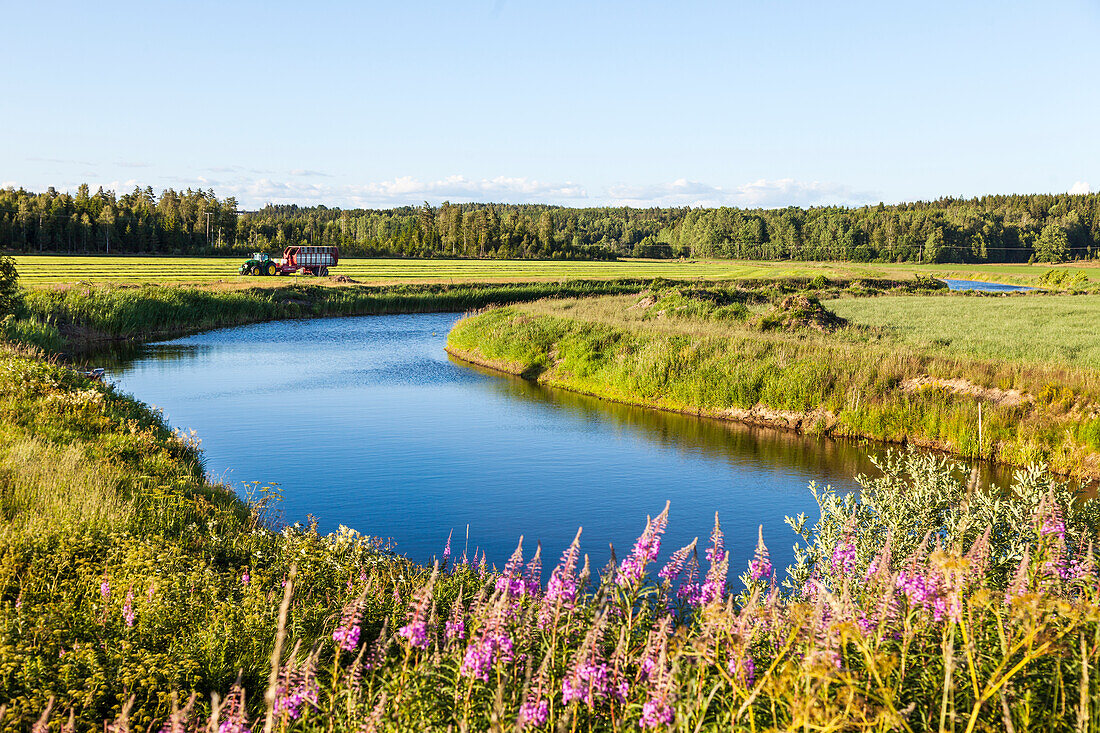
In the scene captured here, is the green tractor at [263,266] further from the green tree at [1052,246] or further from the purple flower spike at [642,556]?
the green tree at [1052,246]

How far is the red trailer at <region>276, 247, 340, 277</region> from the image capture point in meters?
73.2

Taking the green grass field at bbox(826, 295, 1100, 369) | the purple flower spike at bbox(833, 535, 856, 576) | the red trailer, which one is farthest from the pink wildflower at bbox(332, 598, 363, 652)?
the red trailer

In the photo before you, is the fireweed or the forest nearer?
the fireweed

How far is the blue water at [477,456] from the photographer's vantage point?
13188 millimetres

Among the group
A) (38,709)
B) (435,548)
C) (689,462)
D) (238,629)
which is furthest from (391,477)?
(38,709)

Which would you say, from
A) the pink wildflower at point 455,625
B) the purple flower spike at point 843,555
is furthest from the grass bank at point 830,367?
the pink wildflower at point 455,625

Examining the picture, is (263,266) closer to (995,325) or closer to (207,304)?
(207,304)

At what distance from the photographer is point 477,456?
17828 mm

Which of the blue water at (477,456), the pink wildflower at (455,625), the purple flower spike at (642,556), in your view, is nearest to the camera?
the purple flower spike at (642,556)

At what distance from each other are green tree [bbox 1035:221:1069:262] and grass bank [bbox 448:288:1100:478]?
11660 centimetres

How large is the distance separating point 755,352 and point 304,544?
1807 centimetres

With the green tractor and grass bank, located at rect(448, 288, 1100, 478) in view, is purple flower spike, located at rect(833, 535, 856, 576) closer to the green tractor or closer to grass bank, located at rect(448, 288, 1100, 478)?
grass bank, located at rect(448, 288, 1100, 478)

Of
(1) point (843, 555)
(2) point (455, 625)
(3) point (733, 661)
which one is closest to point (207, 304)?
(2) point (455, 625)

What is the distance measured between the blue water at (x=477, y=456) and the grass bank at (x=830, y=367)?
121 cm
